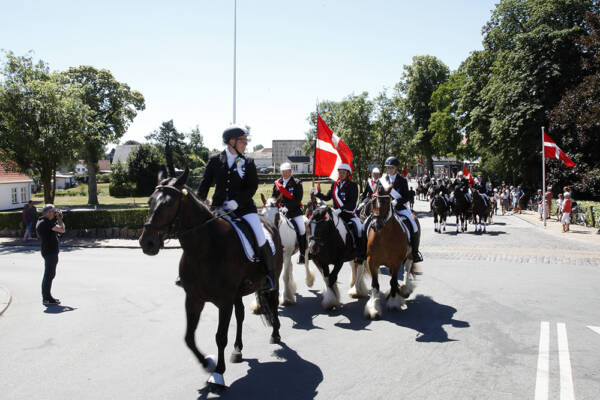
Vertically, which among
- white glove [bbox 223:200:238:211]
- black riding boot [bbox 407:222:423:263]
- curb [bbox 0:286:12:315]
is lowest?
curb [bbox 0:286:12:315]

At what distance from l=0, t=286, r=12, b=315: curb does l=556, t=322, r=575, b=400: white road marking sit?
9.76 meters

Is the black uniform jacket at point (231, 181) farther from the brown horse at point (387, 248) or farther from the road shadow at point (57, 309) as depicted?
the road shadow at point (57, 309)

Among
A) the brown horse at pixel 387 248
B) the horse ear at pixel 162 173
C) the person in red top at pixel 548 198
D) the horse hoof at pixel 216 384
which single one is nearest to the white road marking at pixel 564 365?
the brown horse at pixel 387 248

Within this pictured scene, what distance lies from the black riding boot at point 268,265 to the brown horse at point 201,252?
13.4 inches

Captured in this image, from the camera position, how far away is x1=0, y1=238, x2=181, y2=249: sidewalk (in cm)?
1808

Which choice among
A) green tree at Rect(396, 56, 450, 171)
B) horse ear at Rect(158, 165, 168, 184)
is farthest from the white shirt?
green tree at Rect(396, 56, 450, 171)

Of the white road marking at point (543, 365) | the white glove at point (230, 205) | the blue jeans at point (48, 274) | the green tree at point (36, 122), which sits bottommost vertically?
the white road marking at point (543, 365)

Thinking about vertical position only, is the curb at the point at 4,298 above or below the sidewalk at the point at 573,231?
below

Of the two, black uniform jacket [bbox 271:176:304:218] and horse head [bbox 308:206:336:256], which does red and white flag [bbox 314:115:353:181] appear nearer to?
black uniform jacket [bbox 271:176:304:218]

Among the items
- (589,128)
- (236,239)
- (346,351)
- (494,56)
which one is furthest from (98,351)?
(494,56)

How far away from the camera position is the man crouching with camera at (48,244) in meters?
9.05

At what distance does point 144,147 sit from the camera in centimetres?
5388

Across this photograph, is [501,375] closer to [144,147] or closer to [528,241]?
[528,241]

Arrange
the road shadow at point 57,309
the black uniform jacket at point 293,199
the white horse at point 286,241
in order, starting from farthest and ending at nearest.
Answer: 1. the black uniform jacket at point 293,199
2. the white horse at point 286,241
3. the road shadow at point 57,309
